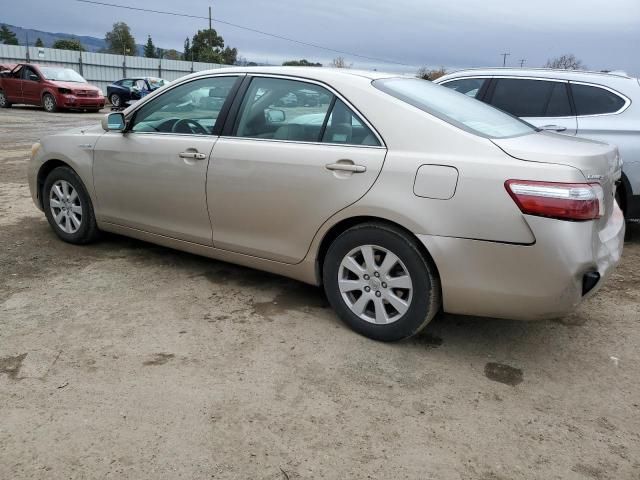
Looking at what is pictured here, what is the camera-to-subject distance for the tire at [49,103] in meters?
19.7

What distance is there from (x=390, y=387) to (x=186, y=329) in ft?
4.34

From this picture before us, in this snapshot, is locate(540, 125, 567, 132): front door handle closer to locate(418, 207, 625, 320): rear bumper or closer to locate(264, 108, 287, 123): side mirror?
locate(418, 207, 625, 320): rear bumper

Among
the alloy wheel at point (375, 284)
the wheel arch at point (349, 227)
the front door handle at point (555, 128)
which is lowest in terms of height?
the alloy wheel at point (375, 284)

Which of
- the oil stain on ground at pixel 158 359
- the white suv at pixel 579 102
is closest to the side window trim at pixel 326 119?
the oil stain on ground at pixel 158 359

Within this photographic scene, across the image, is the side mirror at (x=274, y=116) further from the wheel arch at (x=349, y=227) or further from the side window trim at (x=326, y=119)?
the wheel arch at (x=349, y=227)

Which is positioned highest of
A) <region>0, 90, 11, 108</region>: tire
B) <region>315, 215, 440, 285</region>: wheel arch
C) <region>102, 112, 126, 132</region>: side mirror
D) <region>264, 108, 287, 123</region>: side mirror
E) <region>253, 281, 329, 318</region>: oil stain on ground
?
<region>264, 108, 287, 123</region>: side mirror

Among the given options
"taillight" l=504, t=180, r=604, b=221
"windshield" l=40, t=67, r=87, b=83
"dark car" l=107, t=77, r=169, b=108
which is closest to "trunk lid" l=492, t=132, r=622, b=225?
"taillight" l=504, t=180, r=604, b=221

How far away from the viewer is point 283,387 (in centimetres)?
286

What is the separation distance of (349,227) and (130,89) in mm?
24404

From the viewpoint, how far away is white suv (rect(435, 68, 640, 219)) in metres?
5.05

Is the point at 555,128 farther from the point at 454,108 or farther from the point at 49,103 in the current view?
the point at 49,103

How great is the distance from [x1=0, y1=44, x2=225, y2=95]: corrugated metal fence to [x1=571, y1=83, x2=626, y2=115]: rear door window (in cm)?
2909

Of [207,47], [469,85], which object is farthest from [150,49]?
[469,85]

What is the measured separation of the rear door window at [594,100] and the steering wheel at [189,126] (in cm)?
359
